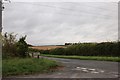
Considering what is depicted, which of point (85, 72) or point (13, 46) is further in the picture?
point (13, 46)

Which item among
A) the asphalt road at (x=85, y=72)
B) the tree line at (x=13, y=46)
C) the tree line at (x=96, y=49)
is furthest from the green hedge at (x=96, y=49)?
the asphalt road at (x=85, y=72)

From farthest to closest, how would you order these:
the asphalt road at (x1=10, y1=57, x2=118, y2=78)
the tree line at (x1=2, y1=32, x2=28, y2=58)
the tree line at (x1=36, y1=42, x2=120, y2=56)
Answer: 1. the tree line at (x1=36, y1=42, x2=120, y2=56)
2. the tree line at (x1=2, y1=32, x2=28, y2=58)
3. the asphalt road at (x1=10, y1=57, x2=118, y2=78)

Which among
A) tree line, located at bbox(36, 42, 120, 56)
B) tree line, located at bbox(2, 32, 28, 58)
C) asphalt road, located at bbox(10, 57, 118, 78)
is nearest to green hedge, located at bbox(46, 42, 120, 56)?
tree line, located at bbox(36, 42, 120, 56)

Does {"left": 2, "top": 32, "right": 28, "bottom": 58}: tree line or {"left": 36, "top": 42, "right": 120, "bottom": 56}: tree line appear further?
{"left": 36, "top": 42, "right": 120, "bottom": 56}: tree line

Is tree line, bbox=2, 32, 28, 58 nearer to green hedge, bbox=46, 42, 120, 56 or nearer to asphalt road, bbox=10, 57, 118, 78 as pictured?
asphalt road, bbox=10, 57, 118, 78

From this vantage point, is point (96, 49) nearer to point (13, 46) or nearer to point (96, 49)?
point (96, 49)

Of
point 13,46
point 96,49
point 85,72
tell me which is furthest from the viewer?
point 96,49

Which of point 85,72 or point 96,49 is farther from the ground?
point 96,49

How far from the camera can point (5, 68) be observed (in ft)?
62.6

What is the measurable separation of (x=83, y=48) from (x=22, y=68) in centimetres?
3984

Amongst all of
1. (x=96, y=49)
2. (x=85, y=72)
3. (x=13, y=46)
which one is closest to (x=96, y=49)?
(x=96, y=49)

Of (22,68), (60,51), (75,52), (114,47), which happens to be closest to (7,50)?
(22,68)

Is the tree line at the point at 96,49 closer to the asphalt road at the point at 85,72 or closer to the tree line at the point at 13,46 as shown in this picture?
the tree line at the point at 13,46

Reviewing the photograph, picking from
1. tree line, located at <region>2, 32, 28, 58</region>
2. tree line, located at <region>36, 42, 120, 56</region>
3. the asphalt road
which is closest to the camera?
the asphalt road
